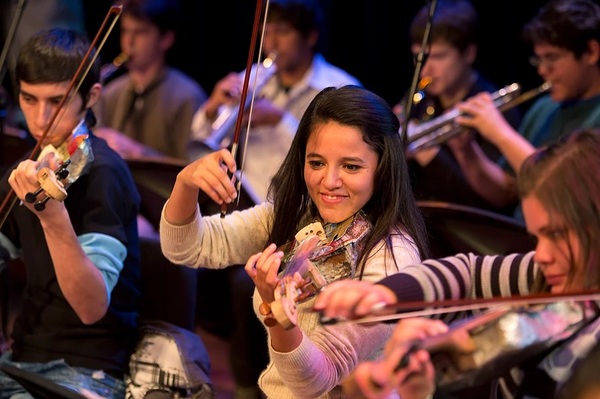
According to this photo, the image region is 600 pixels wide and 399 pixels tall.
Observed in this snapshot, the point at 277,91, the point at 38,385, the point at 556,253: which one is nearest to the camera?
the point at 556,253

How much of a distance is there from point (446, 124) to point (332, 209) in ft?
4.18

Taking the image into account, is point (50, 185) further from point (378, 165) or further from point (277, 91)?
point (277, 91)

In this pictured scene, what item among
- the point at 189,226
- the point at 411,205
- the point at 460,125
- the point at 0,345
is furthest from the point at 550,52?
the point at 0,345

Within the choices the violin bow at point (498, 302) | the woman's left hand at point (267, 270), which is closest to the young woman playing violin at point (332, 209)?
the woman's left hand at point (267, 270)

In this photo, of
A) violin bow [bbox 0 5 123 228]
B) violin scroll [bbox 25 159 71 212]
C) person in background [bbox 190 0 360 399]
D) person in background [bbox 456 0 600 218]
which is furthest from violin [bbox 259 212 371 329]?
person in background [bbox 190 0 360 399]

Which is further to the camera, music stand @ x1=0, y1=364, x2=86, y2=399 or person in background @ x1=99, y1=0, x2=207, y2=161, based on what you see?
person in background @ x1=99, y1=0, x2=207, y2=161

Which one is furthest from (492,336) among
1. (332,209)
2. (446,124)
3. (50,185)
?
(446,124)

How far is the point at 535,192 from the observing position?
1.48 metres

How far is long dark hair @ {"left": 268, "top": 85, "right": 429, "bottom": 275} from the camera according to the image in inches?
72.6

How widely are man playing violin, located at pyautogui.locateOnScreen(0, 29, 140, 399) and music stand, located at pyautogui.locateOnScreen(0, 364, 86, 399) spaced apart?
0.08 m

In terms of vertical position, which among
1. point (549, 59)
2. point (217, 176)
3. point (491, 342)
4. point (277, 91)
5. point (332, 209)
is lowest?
point (491, 342)

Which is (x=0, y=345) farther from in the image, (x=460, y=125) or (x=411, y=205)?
(x=460, y=125)

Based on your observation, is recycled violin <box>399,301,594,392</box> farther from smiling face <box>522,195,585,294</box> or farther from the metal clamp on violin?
the metal clamp on violin

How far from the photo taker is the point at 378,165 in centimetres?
187
